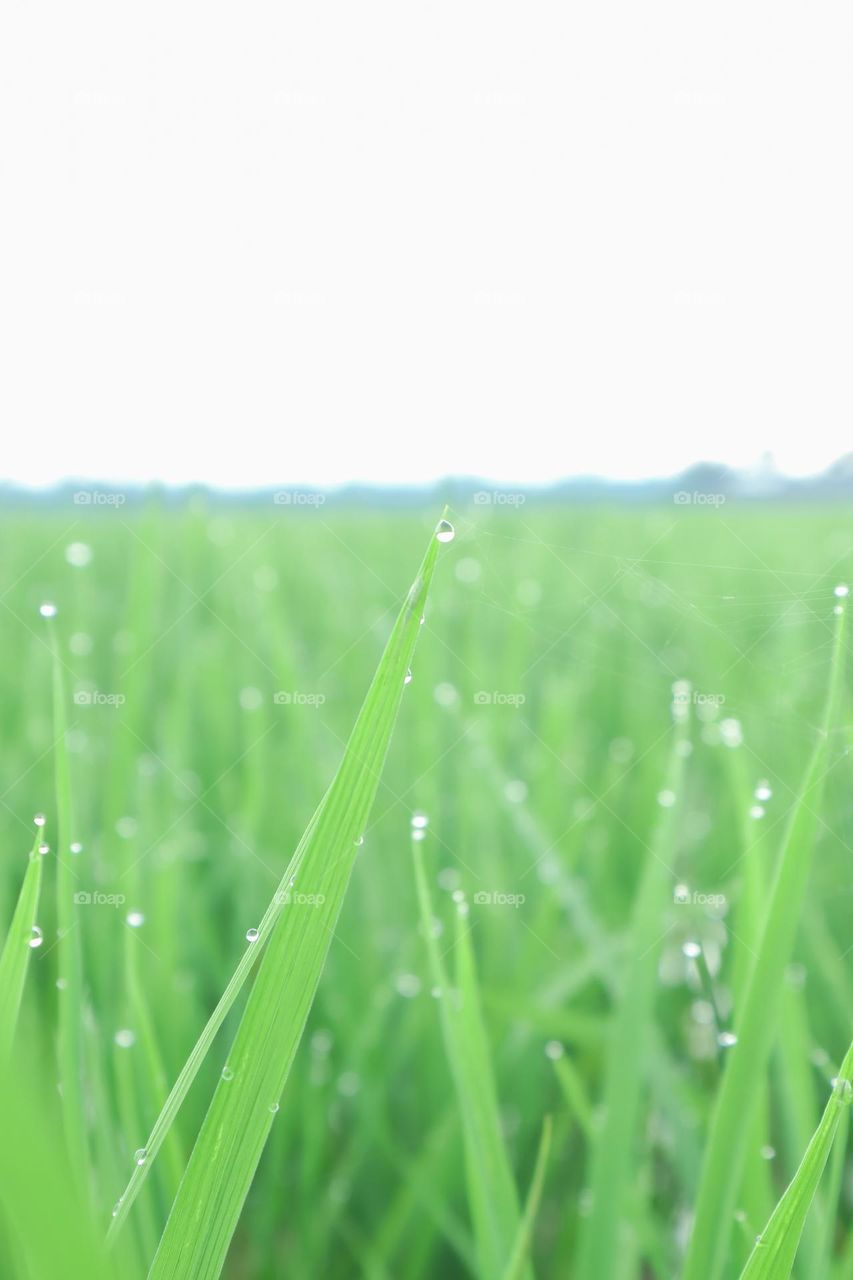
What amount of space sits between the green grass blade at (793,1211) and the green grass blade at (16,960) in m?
0.22

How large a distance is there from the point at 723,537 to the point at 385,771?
226 centimetres

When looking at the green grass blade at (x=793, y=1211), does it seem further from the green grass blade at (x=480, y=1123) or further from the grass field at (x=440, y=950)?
the green grass blade at (x=480, y=1123)

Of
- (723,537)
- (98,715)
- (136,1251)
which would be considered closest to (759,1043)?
(136,1251)
